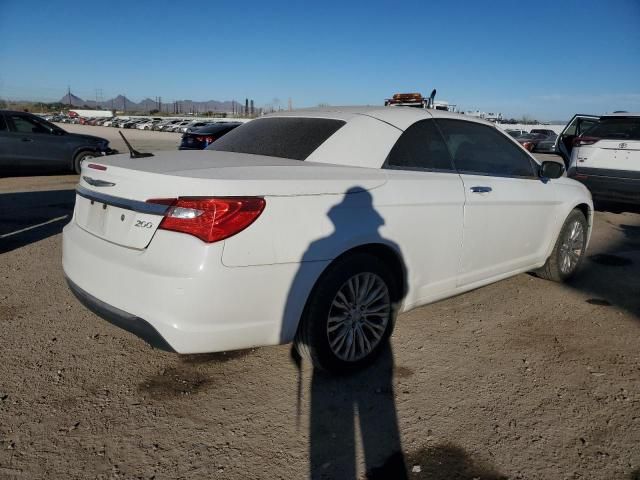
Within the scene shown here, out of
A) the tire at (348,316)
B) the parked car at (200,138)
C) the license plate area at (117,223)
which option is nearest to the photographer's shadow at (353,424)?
the tire at (348,316)

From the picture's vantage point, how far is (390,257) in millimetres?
3064

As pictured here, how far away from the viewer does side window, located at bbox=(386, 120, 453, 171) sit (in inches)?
127

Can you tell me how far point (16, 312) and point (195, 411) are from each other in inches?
81.1

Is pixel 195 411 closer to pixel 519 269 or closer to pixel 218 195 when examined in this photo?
pixel 218 195

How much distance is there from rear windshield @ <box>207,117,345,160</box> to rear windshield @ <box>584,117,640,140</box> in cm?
670

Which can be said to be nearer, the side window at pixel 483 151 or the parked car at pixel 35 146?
the side window at pixel 483 151

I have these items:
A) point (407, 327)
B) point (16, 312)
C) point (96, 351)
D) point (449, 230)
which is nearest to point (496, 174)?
point (449, 230)

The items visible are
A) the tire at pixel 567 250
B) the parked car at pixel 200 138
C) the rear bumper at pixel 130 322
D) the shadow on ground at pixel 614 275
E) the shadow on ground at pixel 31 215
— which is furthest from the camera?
the parked car at pixel 200 138

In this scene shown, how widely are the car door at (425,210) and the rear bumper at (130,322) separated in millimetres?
1425

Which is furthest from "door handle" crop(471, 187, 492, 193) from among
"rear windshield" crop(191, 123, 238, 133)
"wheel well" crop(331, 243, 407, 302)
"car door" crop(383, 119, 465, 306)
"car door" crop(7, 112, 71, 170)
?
"rear windshield" crop(191, 123, 238, 133)

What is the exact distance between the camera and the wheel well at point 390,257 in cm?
287

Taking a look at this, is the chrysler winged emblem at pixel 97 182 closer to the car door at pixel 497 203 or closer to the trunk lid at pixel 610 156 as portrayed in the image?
the car door at pixel 497 203

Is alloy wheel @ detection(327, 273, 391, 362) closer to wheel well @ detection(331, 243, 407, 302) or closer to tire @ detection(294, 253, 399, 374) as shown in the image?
tire @ detection(294, 253, 399, 374)

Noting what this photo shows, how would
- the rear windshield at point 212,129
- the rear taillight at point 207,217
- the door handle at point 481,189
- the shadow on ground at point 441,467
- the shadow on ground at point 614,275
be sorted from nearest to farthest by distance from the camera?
the shadow on ground at point 441,467 → the rear taillight at point 207,217 → the door handle at point 481,189 → the shadow on ground at point 614,275 → the rear windshield at point 212,129
